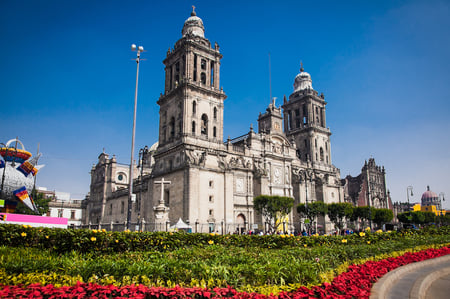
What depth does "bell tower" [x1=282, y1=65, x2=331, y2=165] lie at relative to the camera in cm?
6338

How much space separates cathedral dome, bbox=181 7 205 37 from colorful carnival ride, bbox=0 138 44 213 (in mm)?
29459

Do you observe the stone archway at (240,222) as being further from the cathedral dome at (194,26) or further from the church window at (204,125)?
the cathedral dome at (194,26)

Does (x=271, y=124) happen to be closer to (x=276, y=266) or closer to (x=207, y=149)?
(x=207, y=149)

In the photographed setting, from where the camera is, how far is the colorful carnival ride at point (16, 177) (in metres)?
42.5

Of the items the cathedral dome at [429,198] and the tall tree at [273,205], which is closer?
the tall tree at [273,205]

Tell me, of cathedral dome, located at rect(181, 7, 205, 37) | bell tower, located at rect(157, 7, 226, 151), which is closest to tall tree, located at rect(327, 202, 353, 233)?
bell tower, located at rect(157, 7, 226, 151)

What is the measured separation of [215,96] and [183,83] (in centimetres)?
552

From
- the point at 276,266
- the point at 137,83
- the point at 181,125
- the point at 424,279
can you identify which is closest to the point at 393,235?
the point at 424,279

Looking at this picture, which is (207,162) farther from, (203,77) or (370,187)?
(370,187)

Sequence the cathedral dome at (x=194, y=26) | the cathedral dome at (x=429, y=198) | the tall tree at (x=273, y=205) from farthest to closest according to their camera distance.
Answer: the cathedral dome at (x=429, y=198) → the cathedral dome at (x=194, y=26) → the tall tree at (x=273, y=205)

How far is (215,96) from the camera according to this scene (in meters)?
46.8

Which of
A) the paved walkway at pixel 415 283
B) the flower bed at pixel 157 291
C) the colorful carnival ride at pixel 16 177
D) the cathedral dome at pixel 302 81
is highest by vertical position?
the cathedral dome at pixel 302 81

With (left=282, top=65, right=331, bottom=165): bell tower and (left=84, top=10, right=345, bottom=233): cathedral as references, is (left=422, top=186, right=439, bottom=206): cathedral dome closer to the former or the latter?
(left=282, top=65, right=331, bottom=165): bell tower

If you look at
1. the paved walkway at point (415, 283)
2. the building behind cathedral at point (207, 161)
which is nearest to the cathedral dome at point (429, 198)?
the building behind cathedral at point (207, 161)
